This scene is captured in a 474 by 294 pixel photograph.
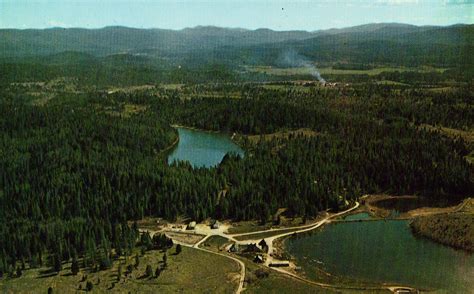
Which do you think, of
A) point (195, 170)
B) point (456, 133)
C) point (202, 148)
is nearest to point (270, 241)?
point (195, 170)

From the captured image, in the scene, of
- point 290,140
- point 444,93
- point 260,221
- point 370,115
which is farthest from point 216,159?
point 444,93

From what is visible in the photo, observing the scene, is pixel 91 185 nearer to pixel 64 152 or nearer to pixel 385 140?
pixel 64 152

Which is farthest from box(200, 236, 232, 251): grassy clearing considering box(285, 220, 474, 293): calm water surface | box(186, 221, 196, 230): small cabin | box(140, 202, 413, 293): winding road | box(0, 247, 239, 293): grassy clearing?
box(285, 220, 474, 293): calm water surface

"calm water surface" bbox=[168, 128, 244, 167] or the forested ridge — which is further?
"calm water surface" bbox=[168, 128, 244, 167]

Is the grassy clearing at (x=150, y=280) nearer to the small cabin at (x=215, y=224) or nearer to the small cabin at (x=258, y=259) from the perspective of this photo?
the small cabin at (x=258, y=259)

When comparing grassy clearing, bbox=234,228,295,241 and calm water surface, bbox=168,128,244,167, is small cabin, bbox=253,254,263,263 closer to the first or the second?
grassy clearing, bbox=234,228,295,241

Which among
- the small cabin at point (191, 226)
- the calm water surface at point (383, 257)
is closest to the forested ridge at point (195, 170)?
the small cabin at point (191, 226)
